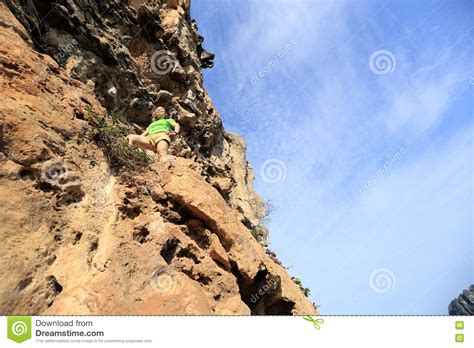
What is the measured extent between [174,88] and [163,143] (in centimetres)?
580

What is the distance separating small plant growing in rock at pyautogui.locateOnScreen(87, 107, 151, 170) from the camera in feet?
20.5

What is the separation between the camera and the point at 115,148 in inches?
249

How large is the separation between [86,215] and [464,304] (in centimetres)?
8386

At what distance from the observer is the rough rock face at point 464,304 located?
220ft

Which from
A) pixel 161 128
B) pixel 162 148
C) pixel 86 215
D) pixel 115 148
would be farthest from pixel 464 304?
pixel 86 215

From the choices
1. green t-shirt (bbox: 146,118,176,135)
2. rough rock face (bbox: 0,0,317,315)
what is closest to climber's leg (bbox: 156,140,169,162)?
green t-shirt (bbox: 146,118,176,135)

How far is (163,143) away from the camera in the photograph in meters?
8.15

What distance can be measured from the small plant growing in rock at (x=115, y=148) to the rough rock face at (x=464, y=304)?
3002 inches

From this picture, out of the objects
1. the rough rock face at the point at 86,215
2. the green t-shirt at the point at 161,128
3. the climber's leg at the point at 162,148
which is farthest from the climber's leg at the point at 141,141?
the rough rock face at the point at 86,215

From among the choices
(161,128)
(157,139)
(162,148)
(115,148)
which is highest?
(161,128)

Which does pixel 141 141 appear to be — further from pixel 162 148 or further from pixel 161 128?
pixel 161 128
